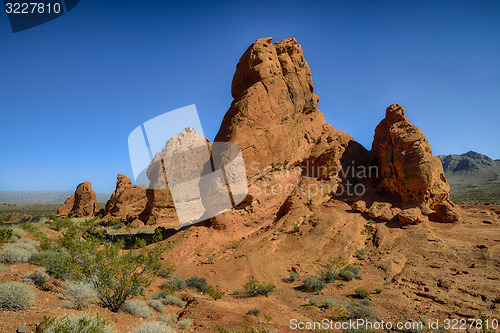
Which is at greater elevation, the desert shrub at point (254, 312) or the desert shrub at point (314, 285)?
the desert shrub at point (254, 312)

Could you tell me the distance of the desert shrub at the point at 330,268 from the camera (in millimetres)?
11594

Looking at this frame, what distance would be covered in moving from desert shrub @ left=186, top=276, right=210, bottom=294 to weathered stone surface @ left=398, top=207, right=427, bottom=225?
11.1 meters

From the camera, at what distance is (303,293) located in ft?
34.5

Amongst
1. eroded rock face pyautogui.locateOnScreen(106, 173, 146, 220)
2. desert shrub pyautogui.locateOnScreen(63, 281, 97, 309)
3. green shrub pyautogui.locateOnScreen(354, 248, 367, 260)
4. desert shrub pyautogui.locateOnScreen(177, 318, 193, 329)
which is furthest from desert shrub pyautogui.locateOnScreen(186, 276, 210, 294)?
eroded rock face pyautogui.locateOnScreen(106, 173, 146, 220)

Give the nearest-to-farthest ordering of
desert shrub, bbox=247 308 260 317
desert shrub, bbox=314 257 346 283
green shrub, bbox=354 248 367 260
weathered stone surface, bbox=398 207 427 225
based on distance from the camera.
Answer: desert shrub, bbox=247 308 260 317, desert shrub, bbox=314 257 346 283, green shrub, bbox=354 248 367 260, weathered stone surface, bbox=398 207 427 225

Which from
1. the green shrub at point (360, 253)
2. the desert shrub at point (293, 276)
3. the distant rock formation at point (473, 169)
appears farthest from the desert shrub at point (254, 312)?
the distant rock formation at point (473, 169)

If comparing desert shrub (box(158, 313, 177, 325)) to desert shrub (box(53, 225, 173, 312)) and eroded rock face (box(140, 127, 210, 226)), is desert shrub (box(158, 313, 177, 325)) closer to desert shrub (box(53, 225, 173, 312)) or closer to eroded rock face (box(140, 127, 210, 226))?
desert shrub (box(53, 225, 173, 312))

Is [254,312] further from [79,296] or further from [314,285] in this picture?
[79,296]

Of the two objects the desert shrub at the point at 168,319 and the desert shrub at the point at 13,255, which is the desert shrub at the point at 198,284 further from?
the desert shrub at the point at 13,255

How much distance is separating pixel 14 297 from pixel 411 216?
1649cm

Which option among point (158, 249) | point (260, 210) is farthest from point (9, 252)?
point (260, 210)

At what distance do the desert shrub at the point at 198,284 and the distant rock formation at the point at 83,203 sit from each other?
3613 centimetres

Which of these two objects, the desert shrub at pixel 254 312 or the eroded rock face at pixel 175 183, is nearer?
the desert shrub at pixel 254 312

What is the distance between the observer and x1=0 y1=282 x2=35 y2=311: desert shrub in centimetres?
532
